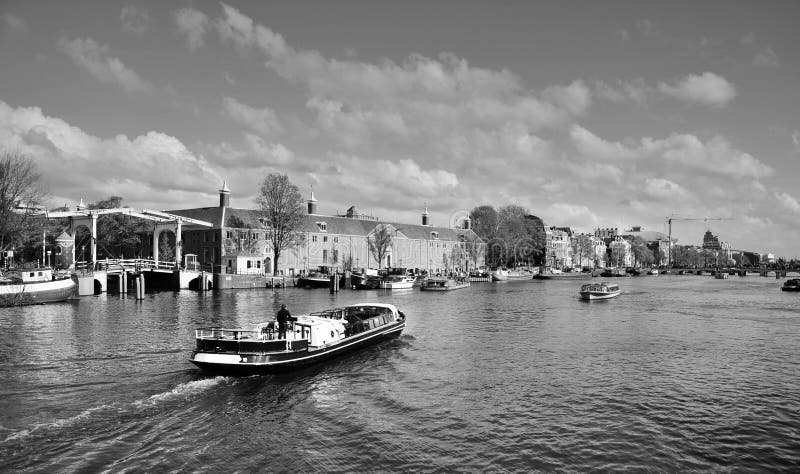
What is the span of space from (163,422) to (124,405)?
8.80ft

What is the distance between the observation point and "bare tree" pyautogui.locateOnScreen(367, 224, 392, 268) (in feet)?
417

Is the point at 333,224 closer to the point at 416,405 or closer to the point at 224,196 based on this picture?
the point at 224,196

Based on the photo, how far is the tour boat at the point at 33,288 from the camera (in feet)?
180

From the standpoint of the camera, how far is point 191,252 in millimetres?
107062

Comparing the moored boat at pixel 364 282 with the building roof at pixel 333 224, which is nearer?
the moored boat at pixel 364 282

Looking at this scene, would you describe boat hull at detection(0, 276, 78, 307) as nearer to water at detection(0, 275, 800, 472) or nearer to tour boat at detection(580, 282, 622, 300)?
water at detection(0, 275, 800, 472)

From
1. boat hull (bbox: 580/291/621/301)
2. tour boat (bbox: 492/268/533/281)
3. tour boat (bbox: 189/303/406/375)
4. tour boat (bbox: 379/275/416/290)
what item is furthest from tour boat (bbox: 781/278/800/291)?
tour boat (bbox: 189/303/406/375)

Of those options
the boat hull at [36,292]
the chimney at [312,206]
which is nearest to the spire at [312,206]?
the chimney at [312,206]

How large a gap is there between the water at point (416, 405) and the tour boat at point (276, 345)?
74 centimetres

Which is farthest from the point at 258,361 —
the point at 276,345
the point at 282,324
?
the point at 282,324

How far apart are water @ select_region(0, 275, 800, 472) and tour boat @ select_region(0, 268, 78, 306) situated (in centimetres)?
1720

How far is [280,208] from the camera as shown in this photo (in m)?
97.1

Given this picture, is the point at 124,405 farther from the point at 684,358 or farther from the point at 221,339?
the point at 684,358

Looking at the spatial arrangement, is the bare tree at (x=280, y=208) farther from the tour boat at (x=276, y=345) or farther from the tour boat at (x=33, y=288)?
the tour boat at (x=276, y=345)
